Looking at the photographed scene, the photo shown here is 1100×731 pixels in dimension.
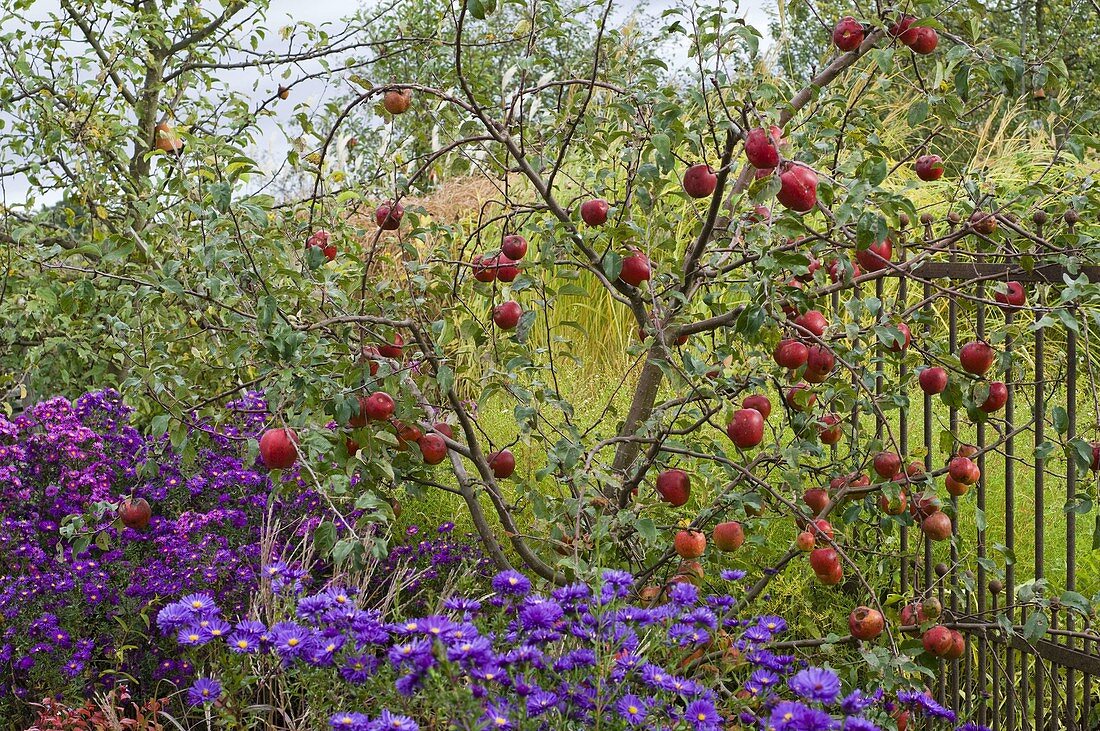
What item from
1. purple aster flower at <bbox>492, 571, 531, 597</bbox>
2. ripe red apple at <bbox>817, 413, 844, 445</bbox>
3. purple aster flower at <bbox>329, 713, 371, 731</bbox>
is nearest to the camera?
purple aster flower at <bbox>329, 713, 371, 731</bbox>

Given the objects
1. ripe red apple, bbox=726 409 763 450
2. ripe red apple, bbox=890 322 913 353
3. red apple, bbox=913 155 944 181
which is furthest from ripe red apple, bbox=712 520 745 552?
red apple, bbox=913 155 944 181

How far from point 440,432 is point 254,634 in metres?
0.83

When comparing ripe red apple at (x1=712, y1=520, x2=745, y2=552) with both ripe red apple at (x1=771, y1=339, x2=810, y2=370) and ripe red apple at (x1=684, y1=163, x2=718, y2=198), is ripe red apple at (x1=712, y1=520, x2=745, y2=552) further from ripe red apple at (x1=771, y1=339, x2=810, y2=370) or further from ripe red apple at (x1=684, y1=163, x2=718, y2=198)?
ripe red apple at (x1=684, y1=163, x2=718, y2=198)

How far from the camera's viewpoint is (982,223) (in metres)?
2.39

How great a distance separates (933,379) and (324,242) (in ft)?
4.73

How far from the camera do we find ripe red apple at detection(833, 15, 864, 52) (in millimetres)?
2311

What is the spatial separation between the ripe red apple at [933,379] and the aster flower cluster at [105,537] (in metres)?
1.50

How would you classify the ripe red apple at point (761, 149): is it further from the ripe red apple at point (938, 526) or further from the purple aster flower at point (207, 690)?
the purple aster flower at point (207, 690)

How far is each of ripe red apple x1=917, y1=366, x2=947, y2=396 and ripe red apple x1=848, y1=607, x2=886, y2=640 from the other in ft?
1.70

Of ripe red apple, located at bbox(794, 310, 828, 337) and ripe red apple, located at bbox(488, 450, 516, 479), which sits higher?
ripe red apple, located at bbox(794, 310, 828, 337)

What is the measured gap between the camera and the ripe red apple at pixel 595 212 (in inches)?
92.0

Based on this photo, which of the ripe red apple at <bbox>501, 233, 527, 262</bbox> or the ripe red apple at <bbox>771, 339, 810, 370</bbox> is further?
the ripe red apple at <bbox>501, 233, 527, 262</bbox>

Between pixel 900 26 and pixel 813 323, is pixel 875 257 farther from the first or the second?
pixel 900 26

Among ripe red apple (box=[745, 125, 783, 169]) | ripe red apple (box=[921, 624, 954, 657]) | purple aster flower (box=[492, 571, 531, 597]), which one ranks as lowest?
ripe red apple (box=[921, 624, 954, 657])
